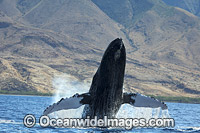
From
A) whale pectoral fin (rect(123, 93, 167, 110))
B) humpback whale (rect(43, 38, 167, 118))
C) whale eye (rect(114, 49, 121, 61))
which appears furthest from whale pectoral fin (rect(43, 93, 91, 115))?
whale eye (rect(114, 49, 121, 61))

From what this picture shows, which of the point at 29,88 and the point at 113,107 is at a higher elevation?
the point at 29,88

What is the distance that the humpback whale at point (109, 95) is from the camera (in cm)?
1995

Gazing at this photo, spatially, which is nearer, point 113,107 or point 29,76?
point 113,107

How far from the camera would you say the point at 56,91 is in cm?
18550

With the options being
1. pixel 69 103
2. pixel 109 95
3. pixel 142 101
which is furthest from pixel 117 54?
pixel 69 103

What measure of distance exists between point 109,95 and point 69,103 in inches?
86.1

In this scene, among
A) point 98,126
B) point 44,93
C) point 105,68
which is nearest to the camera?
point 105,68

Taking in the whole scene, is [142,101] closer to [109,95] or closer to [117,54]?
[109,95]

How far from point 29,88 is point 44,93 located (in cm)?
930

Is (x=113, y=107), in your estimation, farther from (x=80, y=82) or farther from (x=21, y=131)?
(x=80, y=82)

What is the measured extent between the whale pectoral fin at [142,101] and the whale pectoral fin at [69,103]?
2.03m

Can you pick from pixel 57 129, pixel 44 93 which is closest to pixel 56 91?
pixel 44 93

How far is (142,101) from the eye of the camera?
20.9 m

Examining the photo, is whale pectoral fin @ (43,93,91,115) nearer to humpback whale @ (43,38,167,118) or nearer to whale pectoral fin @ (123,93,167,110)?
humpback whale @ (43,38,167,118)
